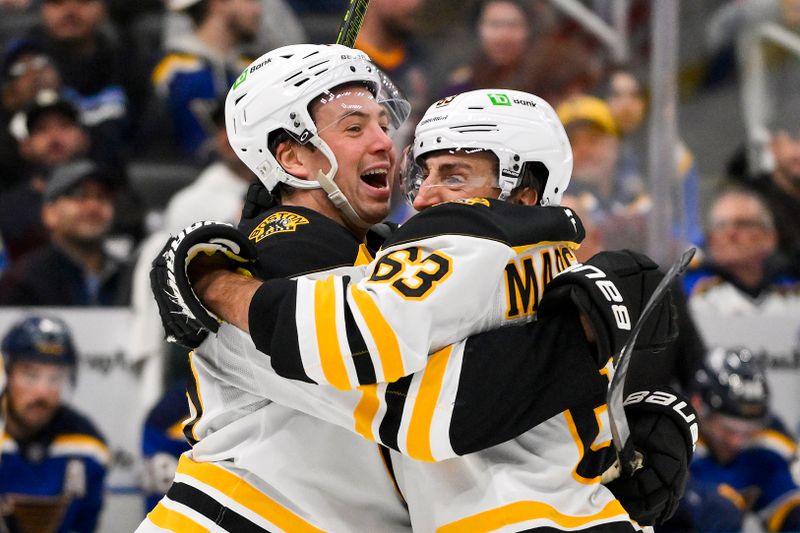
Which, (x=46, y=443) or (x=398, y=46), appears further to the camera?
(x=398, y=46)

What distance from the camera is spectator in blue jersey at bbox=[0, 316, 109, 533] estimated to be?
4.57 m

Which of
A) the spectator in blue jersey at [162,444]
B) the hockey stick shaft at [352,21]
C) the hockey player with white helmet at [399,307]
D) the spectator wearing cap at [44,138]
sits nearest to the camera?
the hockey player with white helmet at [399,307]

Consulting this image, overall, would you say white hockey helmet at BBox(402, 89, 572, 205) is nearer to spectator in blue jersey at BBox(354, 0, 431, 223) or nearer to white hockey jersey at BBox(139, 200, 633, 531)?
white hockey jersey at BBox(139, 200, 633, 531)

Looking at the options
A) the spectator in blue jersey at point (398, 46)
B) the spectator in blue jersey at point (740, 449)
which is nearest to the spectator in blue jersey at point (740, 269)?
the spectator in blue jersey at point (740, 449)

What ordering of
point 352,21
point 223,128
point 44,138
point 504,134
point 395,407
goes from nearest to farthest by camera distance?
point 395,407, point 504,134, point 352,21, point 223,128, point 44,138

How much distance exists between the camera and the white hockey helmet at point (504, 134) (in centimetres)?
238

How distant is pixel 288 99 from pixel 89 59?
3.40 metres

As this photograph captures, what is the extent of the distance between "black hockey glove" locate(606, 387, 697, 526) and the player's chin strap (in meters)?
0.68

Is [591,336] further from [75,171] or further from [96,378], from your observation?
[75,171]

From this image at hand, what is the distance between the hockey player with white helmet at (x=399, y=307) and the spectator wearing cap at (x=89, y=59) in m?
3.41

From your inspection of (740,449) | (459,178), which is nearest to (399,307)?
(459,178)

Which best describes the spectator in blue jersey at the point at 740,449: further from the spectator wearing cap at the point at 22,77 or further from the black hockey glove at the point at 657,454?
the spectator wearing cap at the point at 22,77

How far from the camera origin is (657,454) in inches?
96.3

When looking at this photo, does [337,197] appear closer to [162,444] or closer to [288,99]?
[288,99]
